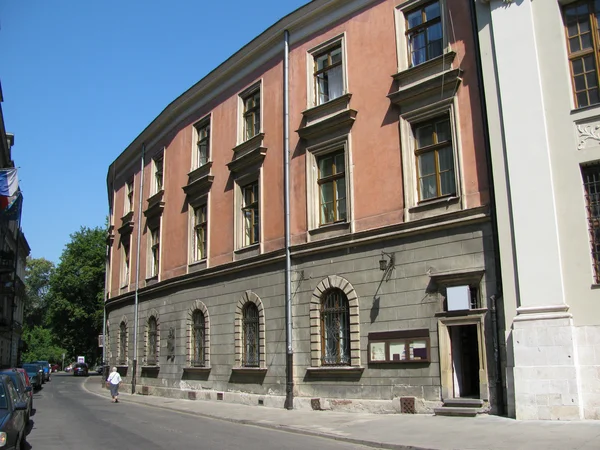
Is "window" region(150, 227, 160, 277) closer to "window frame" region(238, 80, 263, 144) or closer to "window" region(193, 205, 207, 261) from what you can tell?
"window" region(193, 205, 207, 261)

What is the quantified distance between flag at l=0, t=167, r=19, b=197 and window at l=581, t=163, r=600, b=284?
26.2 meters

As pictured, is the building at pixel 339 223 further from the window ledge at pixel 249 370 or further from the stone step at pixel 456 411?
the stone step at pixel 456 411

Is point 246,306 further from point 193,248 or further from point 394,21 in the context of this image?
point 394,21

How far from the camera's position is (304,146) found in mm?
19750

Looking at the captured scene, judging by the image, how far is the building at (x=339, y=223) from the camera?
49.5 feet

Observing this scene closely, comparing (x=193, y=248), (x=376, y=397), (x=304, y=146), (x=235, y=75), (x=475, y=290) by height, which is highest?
(x=235, y=75)

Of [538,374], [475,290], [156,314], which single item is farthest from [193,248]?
[538,374]

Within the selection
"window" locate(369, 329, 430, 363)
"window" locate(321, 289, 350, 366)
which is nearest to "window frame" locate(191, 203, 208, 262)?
"window" locate(321, 289, 350, 366)

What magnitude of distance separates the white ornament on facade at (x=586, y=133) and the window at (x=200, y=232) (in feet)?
53.0

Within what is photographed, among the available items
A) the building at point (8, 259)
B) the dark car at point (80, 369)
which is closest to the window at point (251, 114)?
the building at point (8, 259)

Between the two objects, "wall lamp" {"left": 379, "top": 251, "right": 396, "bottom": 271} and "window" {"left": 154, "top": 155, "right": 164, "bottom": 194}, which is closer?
"wall lamp" {"left": 379, "top": 251, "right": 396, "bottom": 271}

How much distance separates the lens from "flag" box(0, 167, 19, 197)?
29.1 m

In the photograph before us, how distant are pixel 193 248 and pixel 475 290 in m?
14.7

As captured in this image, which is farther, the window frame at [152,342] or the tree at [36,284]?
the tree at [36,284]
